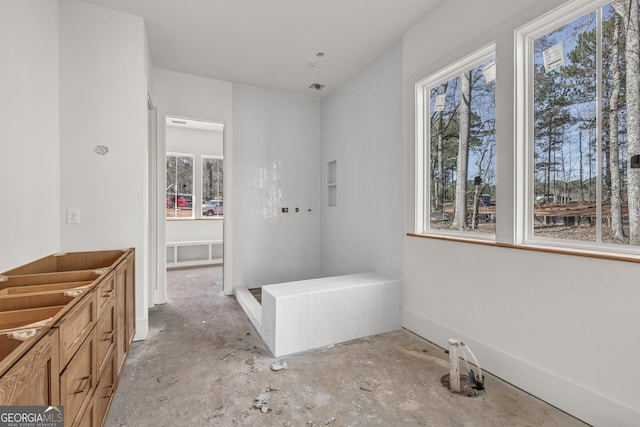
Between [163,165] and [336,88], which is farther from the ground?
[336,88]

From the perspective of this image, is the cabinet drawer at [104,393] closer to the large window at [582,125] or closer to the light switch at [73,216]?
the light switch at [73,216]

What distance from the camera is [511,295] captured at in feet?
6.86

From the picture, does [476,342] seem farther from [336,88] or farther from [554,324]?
[336,88]

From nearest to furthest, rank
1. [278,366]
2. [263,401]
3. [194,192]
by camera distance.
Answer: [263,401]
[278,366]
[194,192]

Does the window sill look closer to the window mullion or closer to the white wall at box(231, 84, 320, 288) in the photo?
the window mullion

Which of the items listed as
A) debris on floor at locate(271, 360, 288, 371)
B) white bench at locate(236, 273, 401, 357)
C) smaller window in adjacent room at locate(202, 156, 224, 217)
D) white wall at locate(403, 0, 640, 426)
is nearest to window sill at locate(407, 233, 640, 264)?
white wall at locate(403, 0, 640, 426)

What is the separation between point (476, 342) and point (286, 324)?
1492 mm

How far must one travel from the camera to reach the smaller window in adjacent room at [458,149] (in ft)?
7.86

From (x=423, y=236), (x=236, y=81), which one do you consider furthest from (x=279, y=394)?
(x=236, y=81)

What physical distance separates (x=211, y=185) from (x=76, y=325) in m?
5.74

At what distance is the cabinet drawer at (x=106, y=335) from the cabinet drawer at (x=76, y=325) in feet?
0.52

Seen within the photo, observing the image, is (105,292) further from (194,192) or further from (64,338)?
(194,192)

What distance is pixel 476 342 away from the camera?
91.6 inches

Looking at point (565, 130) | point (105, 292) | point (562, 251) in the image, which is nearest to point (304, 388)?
point (105, 292)
